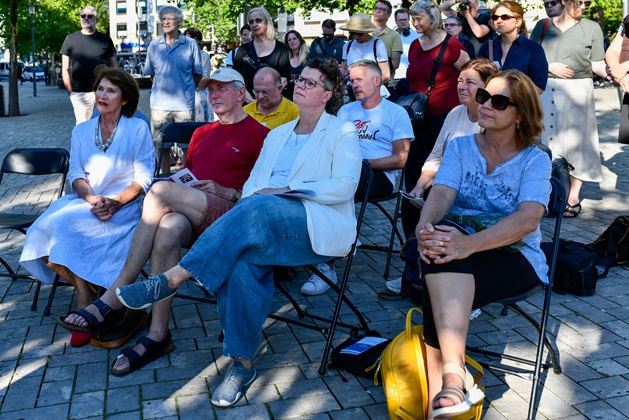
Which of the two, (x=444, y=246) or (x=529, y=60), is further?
(x=529, y=60)

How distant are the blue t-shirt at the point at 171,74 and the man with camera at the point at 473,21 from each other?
315 cm

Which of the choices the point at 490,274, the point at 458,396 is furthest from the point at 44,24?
the point at 458,396

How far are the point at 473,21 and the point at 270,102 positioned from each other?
369 centimetres

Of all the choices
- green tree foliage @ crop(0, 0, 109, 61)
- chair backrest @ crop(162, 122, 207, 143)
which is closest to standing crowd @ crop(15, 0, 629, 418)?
chair backrest @ crop(162, 122, 207, 143)

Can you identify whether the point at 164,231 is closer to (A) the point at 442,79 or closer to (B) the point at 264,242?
(B) the point at 264,242

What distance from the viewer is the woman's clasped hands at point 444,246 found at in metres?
3.16

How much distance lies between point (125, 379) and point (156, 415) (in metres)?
0.45

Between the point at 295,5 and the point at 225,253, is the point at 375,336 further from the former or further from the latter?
the point at 295,5

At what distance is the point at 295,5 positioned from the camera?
29750 mm

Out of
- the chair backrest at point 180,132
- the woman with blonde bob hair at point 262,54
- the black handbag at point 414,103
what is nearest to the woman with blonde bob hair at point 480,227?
the black handbag at point 414,103

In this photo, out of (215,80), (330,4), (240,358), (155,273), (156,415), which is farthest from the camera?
(330,4)

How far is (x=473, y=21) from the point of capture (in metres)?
8.51

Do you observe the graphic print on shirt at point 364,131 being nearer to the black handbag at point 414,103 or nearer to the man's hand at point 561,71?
the black handbag at point 414,103

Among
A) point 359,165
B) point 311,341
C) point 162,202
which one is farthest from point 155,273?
point 359,165
